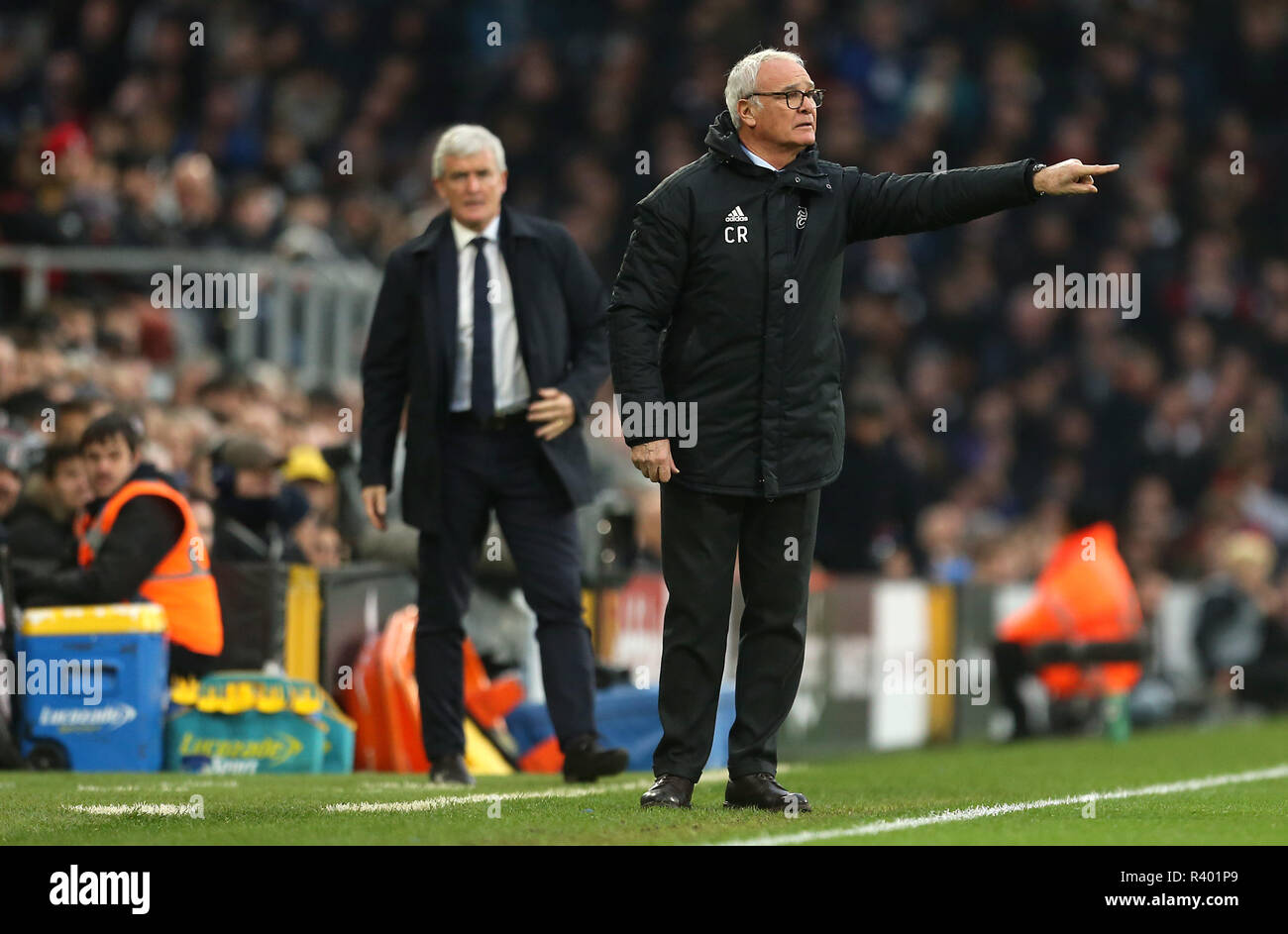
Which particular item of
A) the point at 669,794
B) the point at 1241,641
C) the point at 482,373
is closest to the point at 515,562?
the point at 482,373

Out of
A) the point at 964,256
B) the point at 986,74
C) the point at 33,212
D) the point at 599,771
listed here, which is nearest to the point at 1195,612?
the point at 964,256

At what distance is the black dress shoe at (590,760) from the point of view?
8.44m

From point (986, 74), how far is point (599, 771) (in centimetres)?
1522

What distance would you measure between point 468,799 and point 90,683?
8.38 feet

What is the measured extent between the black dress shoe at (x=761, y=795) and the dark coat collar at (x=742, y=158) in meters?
1.78

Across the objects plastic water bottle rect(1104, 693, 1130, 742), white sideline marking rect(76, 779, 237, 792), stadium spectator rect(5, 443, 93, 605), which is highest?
stadium spectator rect(5, 443, 93, 605)

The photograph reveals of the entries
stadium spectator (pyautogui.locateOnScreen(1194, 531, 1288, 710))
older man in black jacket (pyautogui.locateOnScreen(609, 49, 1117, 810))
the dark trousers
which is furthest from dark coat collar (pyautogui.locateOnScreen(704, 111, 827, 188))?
stadium spectator (pyautogui.locateOnScreen(1194, 531, 1288, 710))

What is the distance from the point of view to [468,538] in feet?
28.1

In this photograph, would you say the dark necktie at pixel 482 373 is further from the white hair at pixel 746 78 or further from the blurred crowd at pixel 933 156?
the blurred crowd at pixel 933 156

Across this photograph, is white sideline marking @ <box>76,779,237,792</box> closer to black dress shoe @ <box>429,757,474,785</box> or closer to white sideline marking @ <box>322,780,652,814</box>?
black dress shoe @ <box>429,757,474,785</box>

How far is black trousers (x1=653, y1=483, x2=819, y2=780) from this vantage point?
7090mm

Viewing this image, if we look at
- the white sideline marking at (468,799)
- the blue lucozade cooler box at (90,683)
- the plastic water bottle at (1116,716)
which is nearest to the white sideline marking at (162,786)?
the blue lucozade cooler box at (90,683)

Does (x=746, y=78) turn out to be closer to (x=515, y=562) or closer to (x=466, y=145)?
(x=466, y=145)

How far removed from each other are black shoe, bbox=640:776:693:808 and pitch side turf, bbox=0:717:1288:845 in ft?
0.23
